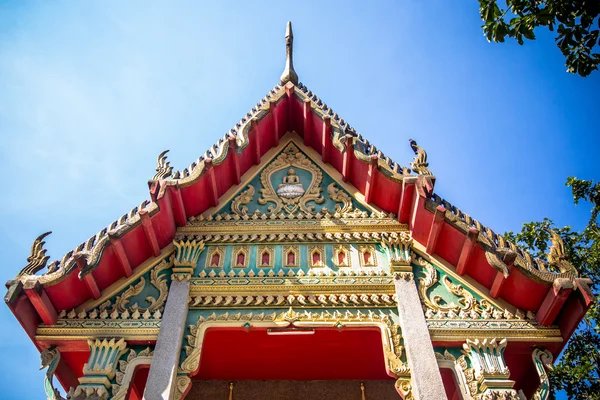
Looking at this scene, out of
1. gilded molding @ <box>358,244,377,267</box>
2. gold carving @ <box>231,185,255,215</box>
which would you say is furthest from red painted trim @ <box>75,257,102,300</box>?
gilded molding @ <box>358,244,377,267</box>

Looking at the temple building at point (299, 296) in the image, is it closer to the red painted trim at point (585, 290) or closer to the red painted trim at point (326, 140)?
the red painted trim at point (585, 290)

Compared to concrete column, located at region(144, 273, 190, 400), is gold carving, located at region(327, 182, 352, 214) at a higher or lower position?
higher

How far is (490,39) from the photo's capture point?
6.54 meters

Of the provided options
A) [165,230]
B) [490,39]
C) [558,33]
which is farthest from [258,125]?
[558,33]

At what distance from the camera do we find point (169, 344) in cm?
668

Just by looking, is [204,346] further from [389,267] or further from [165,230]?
[389,267]

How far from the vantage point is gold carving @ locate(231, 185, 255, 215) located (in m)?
8.71

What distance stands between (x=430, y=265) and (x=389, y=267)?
559 mm

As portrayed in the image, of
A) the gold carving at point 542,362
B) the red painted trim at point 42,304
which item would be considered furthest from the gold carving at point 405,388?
the red painted trim at point 42,304

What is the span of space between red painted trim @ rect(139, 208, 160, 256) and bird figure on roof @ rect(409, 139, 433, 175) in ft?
12.1

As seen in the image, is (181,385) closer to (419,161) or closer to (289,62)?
(419,161)

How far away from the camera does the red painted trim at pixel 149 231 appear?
751cm

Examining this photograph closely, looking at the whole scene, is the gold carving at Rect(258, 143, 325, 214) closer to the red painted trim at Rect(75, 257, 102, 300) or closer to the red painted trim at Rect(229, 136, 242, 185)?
the red painted trim at Rect(229, 136, 242, 185)

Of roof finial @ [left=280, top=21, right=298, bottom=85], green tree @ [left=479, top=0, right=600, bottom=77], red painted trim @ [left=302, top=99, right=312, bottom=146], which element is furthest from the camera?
roof finial @ [left=280, top=21, right=298, bottom=85]
